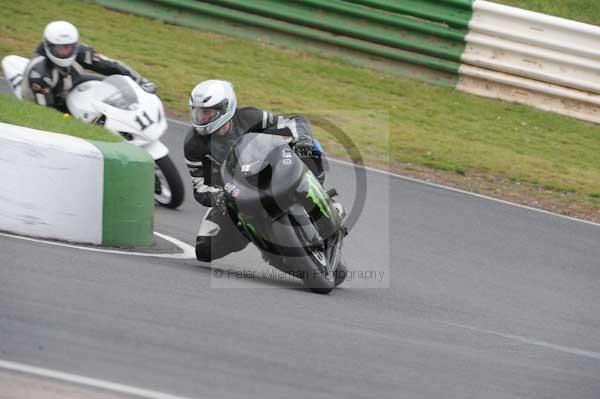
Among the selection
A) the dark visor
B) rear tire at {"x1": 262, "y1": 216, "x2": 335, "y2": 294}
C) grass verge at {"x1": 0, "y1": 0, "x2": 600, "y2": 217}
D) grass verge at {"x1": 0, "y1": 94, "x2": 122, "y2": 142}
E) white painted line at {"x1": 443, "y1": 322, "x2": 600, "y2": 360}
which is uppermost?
the dark visor

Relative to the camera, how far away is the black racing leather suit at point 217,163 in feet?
24.9

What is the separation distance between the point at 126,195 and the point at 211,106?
893 millimetres

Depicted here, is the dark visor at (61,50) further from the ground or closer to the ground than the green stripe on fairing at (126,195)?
further from the ground

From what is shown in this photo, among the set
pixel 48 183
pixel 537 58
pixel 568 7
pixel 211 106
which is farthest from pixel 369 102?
pixel 48 183

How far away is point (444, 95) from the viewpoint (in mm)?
14266

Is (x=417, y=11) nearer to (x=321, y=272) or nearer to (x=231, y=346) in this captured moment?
(x=321, y=272)

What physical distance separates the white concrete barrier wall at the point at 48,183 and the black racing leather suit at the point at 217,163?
86 centimetres

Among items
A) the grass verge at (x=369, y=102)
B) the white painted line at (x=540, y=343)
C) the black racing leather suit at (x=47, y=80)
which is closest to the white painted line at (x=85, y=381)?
the white painted line at (x=540, y=343)

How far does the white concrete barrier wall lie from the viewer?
6781mm

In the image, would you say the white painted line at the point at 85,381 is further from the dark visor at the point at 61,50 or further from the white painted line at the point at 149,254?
the dark visor at the point at 61,50

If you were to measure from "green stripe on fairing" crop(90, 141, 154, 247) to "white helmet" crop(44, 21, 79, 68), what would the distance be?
207 cm

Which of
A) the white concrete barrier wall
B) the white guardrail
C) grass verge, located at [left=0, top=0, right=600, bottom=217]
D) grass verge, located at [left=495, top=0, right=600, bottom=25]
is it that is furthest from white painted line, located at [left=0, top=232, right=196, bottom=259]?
grass verge, located at [left=495, top=0, right=600, bottom=25]

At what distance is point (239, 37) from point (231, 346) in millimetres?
10178

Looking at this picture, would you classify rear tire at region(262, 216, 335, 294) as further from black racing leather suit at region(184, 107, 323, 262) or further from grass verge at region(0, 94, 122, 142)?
grass verge at region(0, 94, 122, 142)
